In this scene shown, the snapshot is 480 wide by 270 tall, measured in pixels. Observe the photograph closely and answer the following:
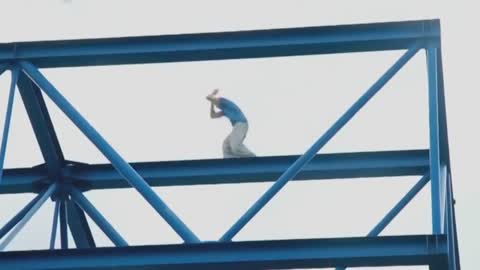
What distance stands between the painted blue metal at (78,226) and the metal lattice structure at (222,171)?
2cm

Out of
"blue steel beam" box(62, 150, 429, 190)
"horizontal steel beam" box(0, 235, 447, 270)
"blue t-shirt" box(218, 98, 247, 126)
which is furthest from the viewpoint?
"blue t-shirt" box(218, 98, 247, 126)

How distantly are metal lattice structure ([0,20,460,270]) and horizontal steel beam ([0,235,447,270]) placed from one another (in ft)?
0.04

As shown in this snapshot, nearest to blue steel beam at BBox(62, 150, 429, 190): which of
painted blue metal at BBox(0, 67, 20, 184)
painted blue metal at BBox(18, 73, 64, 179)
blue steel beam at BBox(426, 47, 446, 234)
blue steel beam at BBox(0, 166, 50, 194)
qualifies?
painted blue metal at BBox(18, 73, 64, 179)

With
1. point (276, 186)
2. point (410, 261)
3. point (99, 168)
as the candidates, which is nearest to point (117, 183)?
point (99, 168)

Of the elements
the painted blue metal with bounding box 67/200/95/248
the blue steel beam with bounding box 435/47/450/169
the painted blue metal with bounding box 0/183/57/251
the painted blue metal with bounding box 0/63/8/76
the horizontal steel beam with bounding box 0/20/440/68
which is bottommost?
the painted blue metal with bounding box 0/183/57/251

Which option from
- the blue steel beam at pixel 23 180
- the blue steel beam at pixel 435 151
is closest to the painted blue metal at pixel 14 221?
the blue steel beam at pixel 23 180

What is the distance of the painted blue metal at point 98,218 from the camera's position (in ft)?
57.5

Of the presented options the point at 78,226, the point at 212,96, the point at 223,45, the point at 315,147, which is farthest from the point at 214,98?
the point at 315,147

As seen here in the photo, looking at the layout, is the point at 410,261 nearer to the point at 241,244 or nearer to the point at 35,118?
the point at 241,244

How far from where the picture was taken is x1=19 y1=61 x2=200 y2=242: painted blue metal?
14.7 metres

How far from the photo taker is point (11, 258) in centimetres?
1409

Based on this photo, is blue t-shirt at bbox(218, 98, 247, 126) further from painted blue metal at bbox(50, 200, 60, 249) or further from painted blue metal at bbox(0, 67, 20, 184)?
painted blue metal at bbox(0, 67, 20, 184)

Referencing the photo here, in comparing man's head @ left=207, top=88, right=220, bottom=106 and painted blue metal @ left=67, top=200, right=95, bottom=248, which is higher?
man's head @ left=207, top=88, right=220, bottom=106

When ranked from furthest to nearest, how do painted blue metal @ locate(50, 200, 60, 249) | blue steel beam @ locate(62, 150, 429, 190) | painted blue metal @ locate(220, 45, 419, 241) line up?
painted blue metal @ locate(50, 200, 60, 249) < blue steel beam @ locate(62, 150, 429, 190) < painted blue metal @ locate(220, 45, 419, 241)
